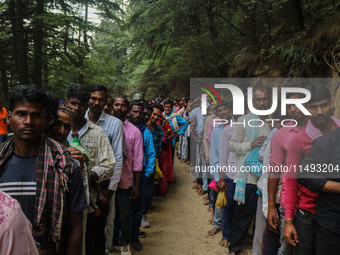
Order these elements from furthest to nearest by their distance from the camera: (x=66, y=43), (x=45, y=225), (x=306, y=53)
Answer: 1. (x=66, y=43)
2. (x=306, y=53)
3. (x=45, y=225)

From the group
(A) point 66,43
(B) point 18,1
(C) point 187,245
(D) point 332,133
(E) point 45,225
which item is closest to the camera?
(E) point 45,225

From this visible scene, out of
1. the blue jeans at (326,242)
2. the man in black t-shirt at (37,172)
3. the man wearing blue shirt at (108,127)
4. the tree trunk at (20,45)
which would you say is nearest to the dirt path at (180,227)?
the man wearing blue shirt at (108,127)

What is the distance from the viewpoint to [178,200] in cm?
695

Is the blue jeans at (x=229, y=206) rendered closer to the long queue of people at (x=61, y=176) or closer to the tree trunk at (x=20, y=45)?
the long queue of people at (x=61, y=176)

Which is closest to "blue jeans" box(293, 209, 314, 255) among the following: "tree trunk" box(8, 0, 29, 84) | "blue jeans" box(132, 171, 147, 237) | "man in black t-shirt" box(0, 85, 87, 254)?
"man in black t-shirt" box(0, 85, 87, 254)

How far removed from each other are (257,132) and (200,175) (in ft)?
13.3

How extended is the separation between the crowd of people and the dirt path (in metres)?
0.21

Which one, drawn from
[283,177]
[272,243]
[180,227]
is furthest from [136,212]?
[283,177]

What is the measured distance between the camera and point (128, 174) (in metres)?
3.94

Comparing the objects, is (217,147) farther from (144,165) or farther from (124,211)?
(124,211)

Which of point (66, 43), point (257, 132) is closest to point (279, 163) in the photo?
point (257, 132)

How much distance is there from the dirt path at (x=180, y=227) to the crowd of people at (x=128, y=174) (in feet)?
0.70

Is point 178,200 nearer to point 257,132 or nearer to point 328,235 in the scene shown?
point 257,132

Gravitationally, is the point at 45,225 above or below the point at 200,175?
above
